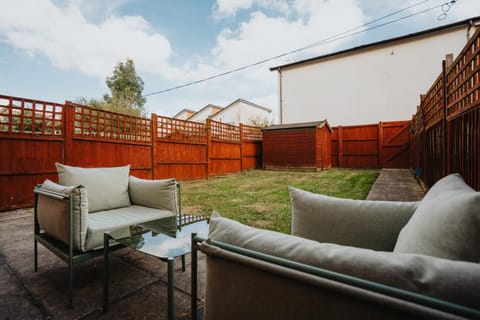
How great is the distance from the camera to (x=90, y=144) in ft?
16.9

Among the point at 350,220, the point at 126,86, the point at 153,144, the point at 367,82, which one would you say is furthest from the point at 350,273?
the point at 126,86

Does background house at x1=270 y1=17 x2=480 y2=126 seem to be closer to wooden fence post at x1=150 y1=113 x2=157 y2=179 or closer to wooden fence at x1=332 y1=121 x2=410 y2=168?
wooden fence at x1=332 y1=121 x2=410 y2=168

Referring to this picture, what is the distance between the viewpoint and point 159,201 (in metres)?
2.30

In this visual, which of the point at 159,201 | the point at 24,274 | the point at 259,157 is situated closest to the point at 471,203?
the point at 159,201

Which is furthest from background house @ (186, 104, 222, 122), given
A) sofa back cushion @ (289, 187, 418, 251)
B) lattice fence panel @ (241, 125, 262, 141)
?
sofa back cushion @ (289, 187, 418, 251)

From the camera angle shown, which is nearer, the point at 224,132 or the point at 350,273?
the point at 350,273

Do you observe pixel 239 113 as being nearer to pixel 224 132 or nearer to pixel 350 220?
pixel 224 132

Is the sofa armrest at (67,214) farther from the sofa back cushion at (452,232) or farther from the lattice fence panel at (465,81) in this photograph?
the lattice fence panel at (465,81)

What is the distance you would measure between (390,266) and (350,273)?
0.08m

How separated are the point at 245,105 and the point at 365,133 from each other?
1471 centimetres

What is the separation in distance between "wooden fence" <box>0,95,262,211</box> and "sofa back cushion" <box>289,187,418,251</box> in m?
5.22

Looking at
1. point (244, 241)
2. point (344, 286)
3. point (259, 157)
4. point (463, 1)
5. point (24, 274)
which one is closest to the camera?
point (344, 286)

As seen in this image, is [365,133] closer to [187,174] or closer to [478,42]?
[187,174]

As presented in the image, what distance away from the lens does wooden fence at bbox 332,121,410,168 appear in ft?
31.7
